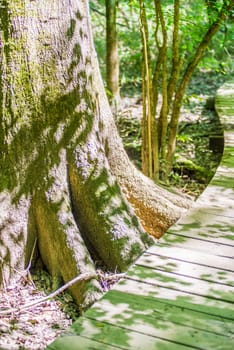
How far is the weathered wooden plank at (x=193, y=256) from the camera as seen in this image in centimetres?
313

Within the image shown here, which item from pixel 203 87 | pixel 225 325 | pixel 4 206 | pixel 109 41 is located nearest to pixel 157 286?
pixel 225 325

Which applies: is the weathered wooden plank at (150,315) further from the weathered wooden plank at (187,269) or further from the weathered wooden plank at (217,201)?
the weathered wooden plank at (217,201)

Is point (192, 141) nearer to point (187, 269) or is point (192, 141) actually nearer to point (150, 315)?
point (187, 269)

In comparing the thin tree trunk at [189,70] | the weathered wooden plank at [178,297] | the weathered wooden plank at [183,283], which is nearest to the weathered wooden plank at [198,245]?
the weathered wooden plank at [183,283]

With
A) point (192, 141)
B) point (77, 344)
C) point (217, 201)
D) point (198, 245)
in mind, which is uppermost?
point (192, 141)

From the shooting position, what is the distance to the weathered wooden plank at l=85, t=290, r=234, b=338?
2.55m

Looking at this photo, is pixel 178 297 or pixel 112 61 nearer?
pixel 178 297

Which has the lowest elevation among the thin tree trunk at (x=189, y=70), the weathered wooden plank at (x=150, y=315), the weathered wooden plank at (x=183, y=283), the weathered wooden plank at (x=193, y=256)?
the weathered wooden plank at (x=150, y=315)

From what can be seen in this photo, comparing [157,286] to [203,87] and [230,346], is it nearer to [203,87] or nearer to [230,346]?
[230,346]

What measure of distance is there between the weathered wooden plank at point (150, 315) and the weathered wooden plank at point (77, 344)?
17 cm

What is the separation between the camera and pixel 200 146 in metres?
7.77

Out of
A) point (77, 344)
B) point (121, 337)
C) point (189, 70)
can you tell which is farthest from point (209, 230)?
point (189, 70)

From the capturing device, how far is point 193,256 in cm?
322

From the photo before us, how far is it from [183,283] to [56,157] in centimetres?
134
